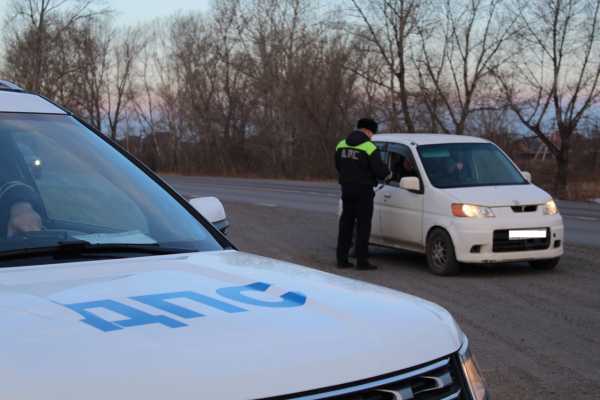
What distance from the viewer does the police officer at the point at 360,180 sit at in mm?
11117

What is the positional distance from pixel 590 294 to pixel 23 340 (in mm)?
8006

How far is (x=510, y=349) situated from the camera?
6484 millimetres

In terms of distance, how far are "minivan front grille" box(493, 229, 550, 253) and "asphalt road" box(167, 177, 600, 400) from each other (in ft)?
1.10

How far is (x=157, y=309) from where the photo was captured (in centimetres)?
220

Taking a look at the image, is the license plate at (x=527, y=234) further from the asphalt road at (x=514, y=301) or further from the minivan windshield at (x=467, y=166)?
the minivan windshield at (x=467, y=166)

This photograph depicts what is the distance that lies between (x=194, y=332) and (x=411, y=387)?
570mm

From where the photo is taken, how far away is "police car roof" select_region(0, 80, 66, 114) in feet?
11.1

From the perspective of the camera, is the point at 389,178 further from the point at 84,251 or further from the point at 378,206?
the point at 84,251

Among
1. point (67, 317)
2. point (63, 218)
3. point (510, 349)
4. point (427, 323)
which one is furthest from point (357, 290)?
point (510, 349)

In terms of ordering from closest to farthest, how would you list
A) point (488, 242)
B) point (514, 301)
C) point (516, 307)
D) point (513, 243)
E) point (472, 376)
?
point (472, 376)
point (516, 307)
point (514, 301)
point (488, 242)
point (513, 243)

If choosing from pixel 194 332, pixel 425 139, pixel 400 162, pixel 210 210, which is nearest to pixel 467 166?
pixel 425 139

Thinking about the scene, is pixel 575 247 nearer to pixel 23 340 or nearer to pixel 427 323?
pixel 427 323

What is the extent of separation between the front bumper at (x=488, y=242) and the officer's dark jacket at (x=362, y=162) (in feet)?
4.21

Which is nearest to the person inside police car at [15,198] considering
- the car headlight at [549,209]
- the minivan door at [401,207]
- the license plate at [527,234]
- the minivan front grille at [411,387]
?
the minivan front grille at [411,387]
